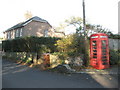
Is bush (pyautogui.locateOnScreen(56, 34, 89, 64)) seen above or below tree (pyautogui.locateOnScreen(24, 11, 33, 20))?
below

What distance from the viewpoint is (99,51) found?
7.19 metres

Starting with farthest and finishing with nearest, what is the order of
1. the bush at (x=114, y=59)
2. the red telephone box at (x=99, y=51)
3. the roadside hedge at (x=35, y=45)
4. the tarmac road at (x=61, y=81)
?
the roadside hedge at (x=35, y=45) → the bush at (x=114, y=59) → the red telephone box at (x=99, y=51) → the tarmac road at (x=61, y=81)

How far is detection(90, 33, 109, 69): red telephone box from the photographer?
7.22m

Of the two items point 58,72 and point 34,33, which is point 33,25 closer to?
point 34,33

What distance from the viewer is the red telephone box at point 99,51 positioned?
23.7 feet

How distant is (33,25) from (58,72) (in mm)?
17281

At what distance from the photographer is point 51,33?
24.9m

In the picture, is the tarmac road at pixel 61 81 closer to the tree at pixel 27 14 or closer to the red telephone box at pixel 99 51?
the red telephone box at pixel 99 51

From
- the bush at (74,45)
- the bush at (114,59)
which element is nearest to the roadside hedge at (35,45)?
the bush at (74,45)

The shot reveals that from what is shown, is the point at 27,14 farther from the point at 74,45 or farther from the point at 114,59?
the point at 114,59

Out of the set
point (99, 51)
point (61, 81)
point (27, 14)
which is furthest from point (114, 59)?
point (27, 14)

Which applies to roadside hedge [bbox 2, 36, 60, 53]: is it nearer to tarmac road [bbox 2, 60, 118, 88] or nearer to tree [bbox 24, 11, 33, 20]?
tarmac road [bbox 2, 60, 118, 88]

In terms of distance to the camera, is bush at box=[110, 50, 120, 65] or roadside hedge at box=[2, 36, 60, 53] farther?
roadside hedge at box=[2, 36, 60, 53]

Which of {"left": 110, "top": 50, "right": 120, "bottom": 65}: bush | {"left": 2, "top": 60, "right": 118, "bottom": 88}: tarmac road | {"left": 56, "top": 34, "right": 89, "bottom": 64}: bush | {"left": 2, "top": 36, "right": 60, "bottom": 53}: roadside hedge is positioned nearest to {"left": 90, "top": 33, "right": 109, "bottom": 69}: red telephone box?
{"left": 56, "top": 34, "right": 89, "bottom": 64}: bush
